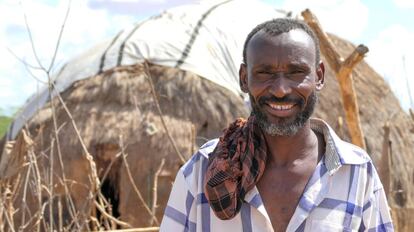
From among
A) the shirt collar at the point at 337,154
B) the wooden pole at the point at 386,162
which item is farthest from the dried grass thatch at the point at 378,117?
the shirt collar at the point at 337,154

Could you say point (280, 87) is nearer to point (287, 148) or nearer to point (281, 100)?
point (281, 100)

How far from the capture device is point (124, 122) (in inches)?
291

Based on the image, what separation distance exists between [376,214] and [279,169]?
0.24 m

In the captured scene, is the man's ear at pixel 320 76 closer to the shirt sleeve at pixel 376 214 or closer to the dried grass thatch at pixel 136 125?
the shirt sleeve at pixel 376 214

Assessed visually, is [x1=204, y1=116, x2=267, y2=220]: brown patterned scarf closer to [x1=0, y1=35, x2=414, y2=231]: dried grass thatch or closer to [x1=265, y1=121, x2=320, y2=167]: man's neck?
[x1=265, y1=121, x2=320, y2=167]: man's neck

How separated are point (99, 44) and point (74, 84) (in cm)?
82

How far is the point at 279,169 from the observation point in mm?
2064

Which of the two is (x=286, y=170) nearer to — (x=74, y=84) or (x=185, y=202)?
(x=185, y=202)

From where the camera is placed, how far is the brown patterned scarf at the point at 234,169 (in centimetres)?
198

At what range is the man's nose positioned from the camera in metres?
1.97

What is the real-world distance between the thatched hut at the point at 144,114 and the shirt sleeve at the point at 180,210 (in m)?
4.72

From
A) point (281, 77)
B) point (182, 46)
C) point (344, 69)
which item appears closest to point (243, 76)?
point (281, 77)

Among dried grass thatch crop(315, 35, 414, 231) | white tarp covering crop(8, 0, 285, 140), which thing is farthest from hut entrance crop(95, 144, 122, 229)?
dried grass thatch crop(315, 35, 414, 231)

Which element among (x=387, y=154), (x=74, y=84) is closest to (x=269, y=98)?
(x=387, y=154)
